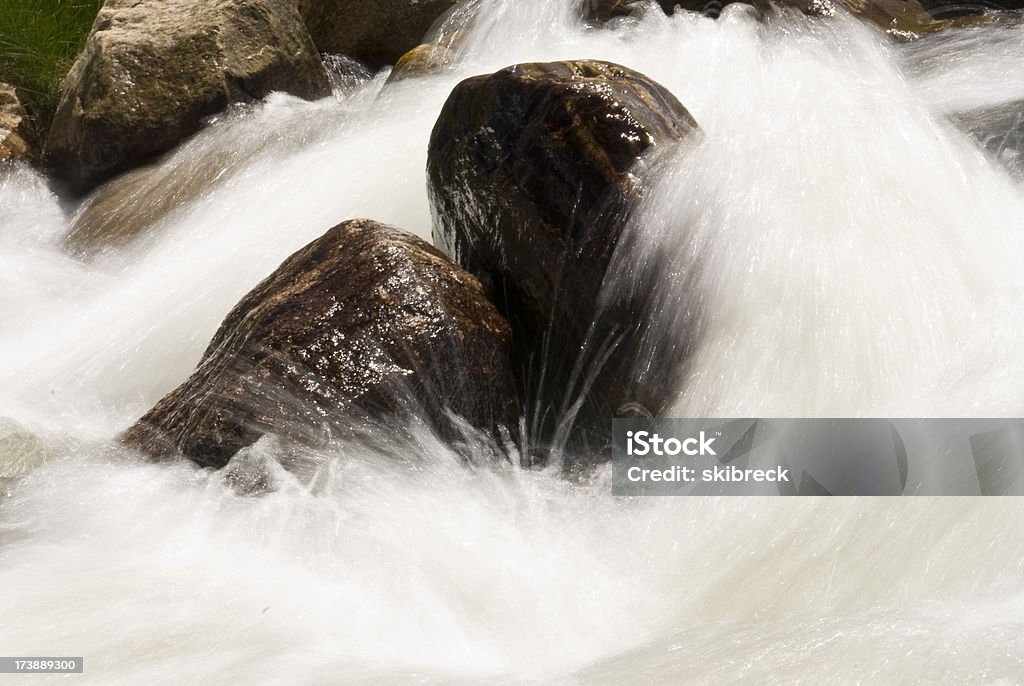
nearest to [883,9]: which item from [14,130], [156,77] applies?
[156,77]

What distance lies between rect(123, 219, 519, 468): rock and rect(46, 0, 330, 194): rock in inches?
110

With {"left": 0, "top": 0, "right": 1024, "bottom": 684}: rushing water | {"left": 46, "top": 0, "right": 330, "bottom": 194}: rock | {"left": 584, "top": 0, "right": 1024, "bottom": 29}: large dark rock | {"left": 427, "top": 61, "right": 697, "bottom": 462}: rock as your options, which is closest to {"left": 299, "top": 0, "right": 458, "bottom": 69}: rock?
{"left": 46, "top": 0, "right": 330, "bottom": 194}: rock

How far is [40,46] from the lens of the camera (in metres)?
7.39

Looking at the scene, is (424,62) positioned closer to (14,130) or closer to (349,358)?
(14,130)

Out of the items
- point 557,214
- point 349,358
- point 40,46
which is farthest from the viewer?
point 40,46

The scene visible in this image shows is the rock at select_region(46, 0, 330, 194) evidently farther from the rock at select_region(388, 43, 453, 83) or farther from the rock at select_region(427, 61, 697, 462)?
the rock at select_region(427, 61, 697, 462)

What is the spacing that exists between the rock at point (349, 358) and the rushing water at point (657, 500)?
13cm

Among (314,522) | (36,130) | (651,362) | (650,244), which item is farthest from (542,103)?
(36,130)

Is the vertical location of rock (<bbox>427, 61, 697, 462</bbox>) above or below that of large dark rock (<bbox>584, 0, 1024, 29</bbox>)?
below

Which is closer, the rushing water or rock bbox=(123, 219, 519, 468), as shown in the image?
the rushing water

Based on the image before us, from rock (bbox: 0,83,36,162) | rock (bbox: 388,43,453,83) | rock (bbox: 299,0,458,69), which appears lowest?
rock (bbox: 0,83,36,162)

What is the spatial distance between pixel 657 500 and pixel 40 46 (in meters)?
6.06

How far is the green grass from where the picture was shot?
7.09 metres

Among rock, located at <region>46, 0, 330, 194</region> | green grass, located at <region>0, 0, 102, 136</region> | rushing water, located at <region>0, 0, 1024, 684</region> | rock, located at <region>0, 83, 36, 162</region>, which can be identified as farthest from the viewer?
green grass, located at <region>0, 0, 102, 136</region>
